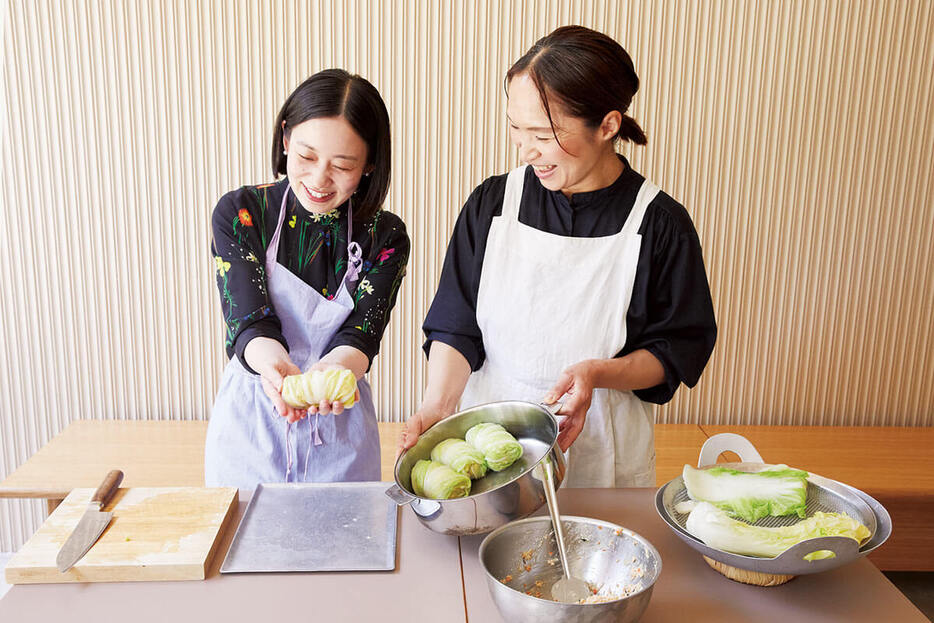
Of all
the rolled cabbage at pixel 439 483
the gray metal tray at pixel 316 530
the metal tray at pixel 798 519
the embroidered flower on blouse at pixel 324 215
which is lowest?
the gray metal tray at pixel 316 530

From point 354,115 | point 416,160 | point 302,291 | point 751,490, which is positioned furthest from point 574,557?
point 416,160

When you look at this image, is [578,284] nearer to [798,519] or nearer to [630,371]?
[630,371]

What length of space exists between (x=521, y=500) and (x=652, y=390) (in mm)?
665

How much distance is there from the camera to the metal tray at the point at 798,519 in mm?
1128

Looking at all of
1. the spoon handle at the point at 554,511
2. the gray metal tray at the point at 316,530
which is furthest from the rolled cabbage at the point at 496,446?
the gray metal tray at the point at 316,530

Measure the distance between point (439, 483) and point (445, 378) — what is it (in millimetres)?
495

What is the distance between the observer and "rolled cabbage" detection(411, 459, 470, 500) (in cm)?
128

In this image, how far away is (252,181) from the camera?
9.89 ft

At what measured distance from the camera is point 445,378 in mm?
1759

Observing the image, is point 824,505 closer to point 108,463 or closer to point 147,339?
point 108,463

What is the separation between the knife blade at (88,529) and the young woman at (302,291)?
0.41m

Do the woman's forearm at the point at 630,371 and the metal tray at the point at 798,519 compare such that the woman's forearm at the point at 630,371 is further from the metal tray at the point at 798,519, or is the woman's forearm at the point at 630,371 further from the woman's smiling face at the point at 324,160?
the woman's smiling face at the point at 324,160

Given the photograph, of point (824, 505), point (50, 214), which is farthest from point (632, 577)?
point (50, 214)

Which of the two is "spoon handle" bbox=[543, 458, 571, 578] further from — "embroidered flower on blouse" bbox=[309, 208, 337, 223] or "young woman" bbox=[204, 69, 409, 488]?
"embroidered flower on blouse" bbox=[309, 208, 337, 223]
